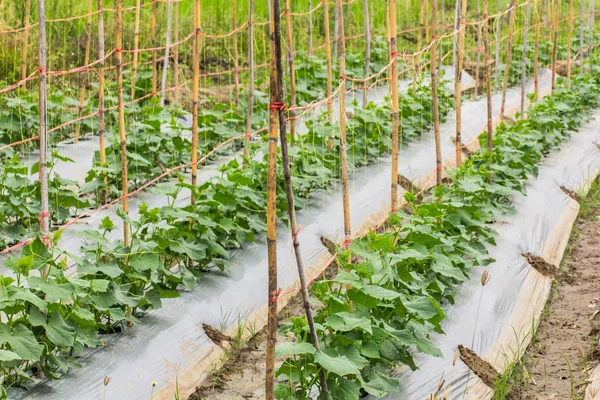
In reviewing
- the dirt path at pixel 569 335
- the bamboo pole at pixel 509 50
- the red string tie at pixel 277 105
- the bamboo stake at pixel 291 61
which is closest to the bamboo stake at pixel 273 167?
the red string tie at pixel 277 105

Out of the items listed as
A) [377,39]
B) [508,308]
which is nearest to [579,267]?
[508,308]

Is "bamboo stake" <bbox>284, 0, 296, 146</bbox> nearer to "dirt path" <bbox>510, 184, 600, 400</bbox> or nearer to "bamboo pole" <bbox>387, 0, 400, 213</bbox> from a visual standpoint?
"bamboo pole" <bbox>387, 0, 400, 213</bbox>

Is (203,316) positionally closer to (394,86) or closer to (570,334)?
(394,86)

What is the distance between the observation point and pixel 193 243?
4145 mm

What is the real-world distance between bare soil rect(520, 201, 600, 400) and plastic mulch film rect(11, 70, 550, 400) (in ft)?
4.14

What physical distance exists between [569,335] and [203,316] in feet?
6.30

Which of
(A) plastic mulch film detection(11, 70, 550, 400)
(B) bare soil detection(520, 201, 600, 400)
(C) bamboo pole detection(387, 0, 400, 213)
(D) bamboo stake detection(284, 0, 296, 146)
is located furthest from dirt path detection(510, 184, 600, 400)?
(D) bamboo stake detection(284, 0, 296, 146)

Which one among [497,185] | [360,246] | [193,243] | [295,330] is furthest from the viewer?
[497,185]

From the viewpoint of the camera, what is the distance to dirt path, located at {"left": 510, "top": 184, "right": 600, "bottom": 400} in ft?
12.7

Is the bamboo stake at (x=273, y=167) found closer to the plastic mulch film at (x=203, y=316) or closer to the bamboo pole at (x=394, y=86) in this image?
the plastic mulch film at (x=203, y=316)

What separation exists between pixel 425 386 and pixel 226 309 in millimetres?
1105

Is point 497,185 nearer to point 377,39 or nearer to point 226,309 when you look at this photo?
point 226,309

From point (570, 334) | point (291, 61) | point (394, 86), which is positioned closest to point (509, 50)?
point (291, 61)

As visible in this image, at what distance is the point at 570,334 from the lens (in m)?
4.45
